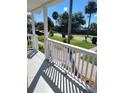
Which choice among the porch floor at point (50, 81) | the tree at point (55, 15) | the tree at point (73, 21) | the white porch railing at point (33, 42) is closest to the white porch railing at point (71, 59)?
the porch floor at point (50, 81)

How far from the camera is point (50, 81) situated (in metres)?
4.44

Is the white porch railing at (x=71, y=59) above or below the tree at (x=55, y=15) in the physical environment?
below

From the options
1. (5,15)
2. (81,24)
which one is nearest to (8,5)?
(5,15)

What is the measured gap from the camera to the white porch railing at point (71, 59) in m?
4.44

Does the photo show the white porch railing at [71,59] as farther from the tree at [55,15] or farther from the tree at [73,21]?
the tree at [55,15]

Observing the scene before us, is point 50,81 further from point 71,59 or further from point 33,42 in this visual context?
point 33,42

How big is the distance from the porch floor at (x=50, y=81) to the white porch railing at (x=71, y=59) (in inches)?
8.5

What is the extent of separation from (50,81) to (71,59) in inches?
36.0

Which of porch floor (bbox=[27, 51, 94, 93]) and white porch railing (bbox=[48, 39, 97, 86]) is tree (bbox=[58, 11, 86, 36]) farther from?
porch floor (bbox=[27, 51, 94, 93])

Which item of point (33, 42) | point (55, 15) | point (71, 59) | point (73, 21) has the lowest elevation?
point (71, 59)

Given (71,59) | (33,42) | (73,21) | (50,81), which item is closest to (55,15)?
(73,21)
